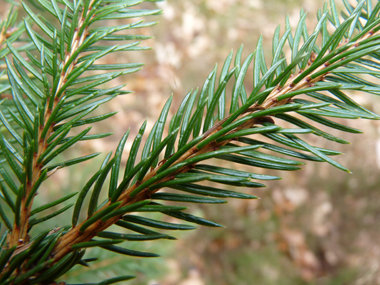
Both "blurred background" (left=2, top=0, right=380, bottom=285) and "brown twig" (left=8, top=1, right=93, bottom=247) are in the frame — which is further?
"blurred background" (left=2, top=0, right=380, bottom=285)

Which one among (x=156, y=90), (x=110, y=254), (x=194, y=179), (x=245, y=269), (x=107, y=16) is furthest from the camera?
(x=156, y=90)

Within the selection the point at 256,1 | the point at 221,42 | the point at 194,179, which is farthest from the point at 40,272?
the point at 256,1

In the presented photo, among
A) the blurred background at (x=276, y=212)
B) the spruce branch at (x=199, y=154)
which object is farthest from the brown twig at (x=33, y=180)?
the blurred background at (x=276, y=212)

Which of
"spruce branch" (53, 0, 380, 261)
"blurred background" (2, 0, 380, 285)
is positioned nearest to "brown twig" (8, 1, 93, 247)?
"spruce branch" (53, 0, 380, 261)

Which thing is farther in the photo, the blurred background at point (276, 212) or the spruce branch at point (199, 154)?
the blurred background at point (276, 212)

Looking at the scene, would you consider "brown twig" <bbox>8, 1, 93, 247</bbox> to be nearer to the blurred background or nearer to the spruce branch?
the spruce branch

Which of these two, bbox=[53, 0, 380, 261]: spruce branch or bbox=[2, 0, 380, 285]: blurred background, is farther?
bbox=[2, 0, 380, 285]: blurred background

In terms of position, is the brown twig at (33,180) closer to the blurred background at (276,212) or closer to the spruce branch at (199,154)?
the spruce branch at (199,154)

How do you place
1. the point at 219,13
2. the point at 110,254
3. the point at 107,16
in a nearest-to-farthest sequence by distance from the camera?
the point at 107,16 < the point at 110,254 < the point at 219,13

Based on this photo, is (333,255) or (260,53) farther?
(333,255)

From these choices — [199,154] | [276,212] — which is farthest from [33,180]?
[276,212]

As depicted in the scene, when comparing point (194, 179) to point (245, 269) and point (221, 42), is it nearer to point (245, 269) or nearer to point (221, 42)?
point (245, 269)
